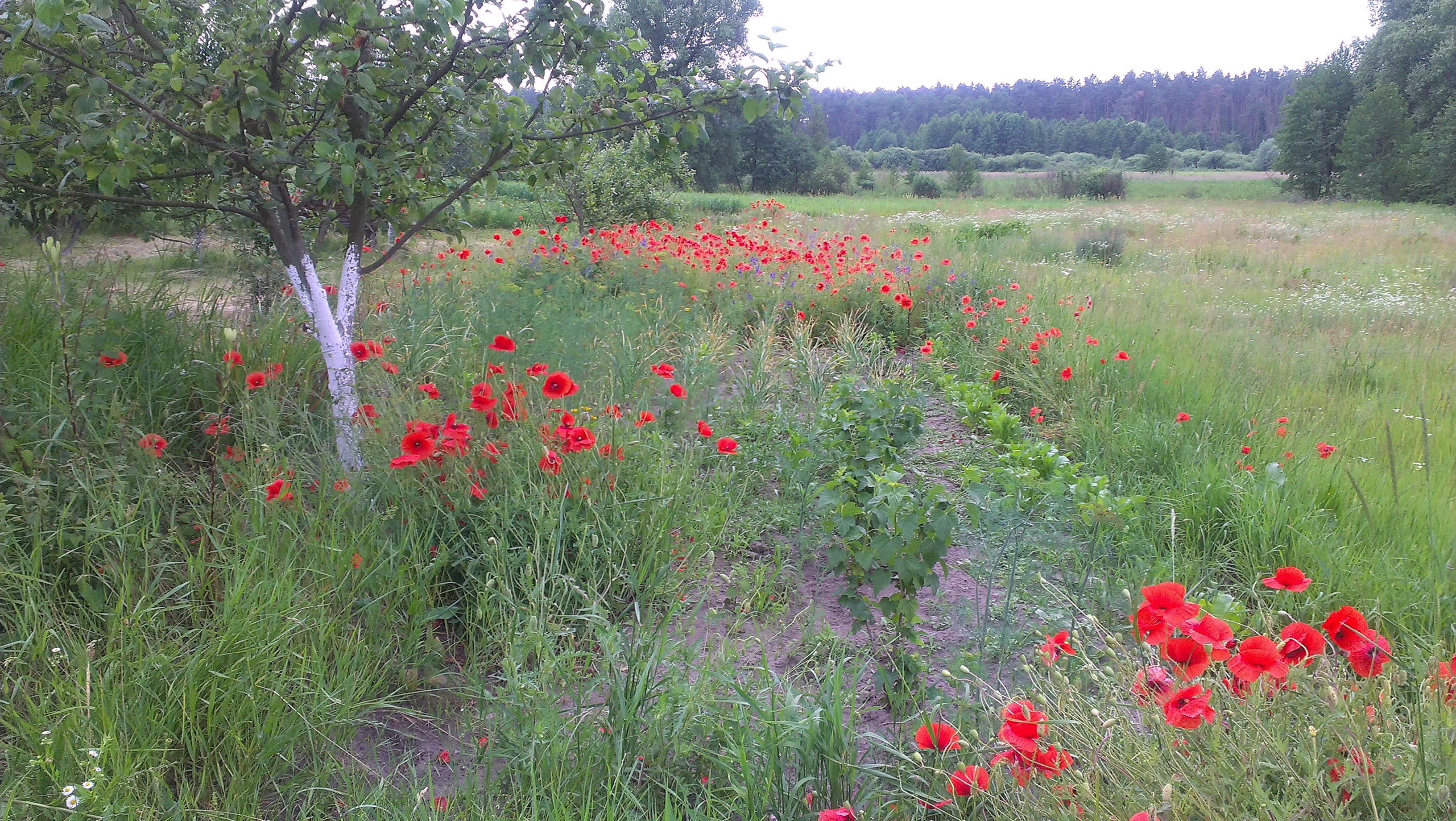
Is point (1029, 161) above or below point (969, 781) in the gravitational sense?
above

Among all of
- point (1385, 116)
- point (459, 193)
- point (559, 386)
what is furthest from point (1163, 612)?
point (1385, 116)

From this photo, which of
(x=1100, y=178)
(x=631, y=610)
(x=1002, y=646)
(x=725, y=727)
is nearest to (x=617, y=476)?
(x=631, y=610)

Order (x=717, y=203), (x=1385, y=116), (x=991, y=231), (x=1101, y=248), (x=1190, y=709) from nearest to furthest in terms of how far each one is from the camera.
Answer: (x=1190, y=709) < (x=1101, y=248) < (x=991, y=231) < (x=717, y=203) < (x=1385, y=116)

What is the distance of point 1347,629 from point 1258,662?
0.74 feet

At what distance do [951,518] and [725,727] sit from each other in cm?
79

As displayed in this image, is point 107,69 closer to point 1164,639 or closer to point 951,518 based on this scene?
point 951,518

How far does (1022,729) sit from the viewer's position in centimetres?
123

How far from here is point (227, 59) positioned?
7.08ft

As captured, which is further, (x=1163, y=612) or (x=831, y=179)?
(x=831, y=179)

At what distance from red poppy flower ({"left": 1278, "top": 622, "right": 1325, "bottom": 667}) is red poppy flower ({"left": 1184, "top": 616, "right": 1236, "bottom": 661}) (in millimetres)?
96

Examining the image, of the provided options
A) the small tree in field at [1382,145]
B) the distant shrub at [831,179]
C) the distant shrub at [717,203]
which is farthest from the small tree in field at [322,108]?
the distant shrub at [831,179]

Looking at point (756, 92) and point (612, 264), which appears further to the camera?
point (612, 264)

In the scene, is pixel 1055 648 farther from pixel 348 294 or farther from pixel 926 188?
pixel 926 188

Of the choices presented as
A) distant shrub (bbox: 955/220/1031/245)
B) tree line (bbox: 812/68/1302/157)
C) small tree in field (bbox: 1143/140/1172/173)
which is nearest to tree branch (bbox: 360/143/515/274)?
distant shrub (bbox: 955/220/1031/245)
